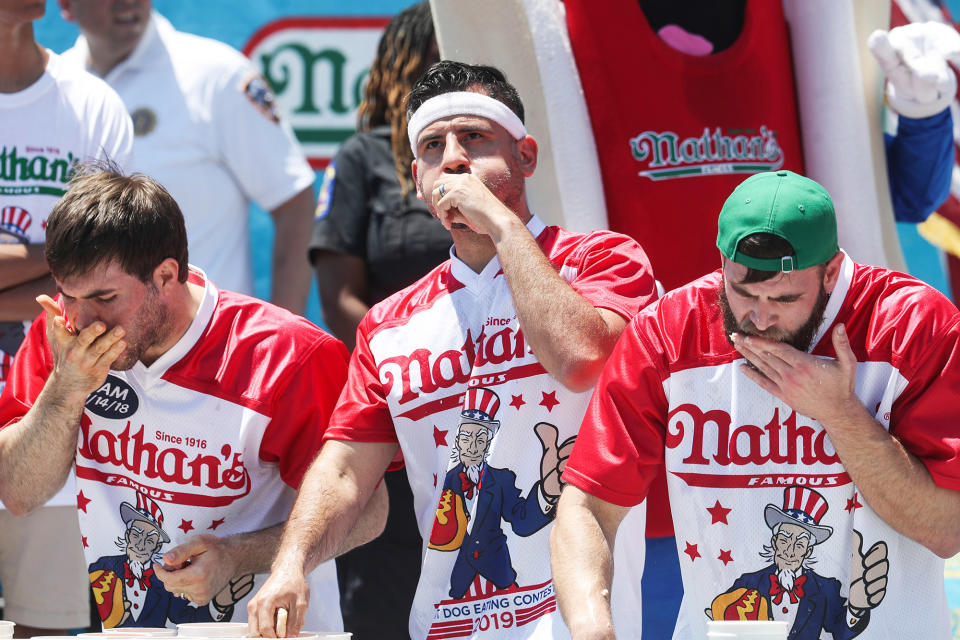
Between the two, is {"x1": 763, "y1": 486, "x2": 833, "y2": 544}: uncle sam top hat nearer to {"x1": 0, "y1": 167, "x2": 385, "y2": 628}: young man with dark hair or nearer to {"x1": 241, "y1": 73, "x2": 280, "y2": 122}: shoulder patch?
{"x1": 0, "y1": 167, "x2": 385, "y2": 628}: young man with dark hair

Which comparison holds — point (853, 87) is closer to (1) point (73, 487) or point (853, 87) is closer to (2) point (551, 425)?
(2) point (551, 425)

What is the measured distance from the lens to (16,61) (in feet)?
11.8

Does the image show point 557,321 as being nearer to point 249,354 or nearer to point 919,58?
point 249,354

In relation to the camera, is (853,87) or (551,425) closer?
(551,425)

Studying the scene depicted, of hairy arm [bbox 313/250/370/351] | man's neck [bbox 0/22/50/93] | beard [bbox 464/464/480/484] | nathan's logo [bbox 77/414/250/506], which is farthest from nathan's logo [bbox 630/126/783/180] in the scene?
man's neck [bbox 0/22/50/93]

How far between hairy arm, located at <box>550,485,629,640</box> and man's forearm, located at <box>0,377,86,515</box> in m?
1.02

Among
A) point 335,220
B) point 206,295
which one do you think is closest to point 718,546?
point 206,295

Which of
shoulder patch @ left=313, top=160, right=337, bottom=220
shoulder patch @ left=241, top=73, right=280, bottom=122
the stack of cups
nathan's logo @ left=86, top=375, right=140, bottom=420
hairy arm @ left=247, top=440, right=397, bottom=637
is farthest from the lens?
shoulder patch @ left=241, top=73, right=280, bottom=122

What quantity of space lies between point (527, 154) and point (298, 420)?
726mm

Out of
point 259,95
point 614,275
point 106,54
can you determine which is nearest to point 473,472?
point 614,275

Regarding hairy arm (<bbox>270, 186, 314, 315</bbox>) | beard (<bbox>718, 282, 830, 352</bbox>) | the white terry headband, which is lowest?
beard (<bbox>718, 282, 830, 352</bbox>)

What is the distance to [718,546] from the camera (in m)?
2.40

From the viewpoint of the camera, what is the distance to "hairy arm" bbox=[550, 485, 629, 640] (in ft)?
7.25

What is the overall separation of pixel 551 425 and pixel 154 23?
2.40 m
